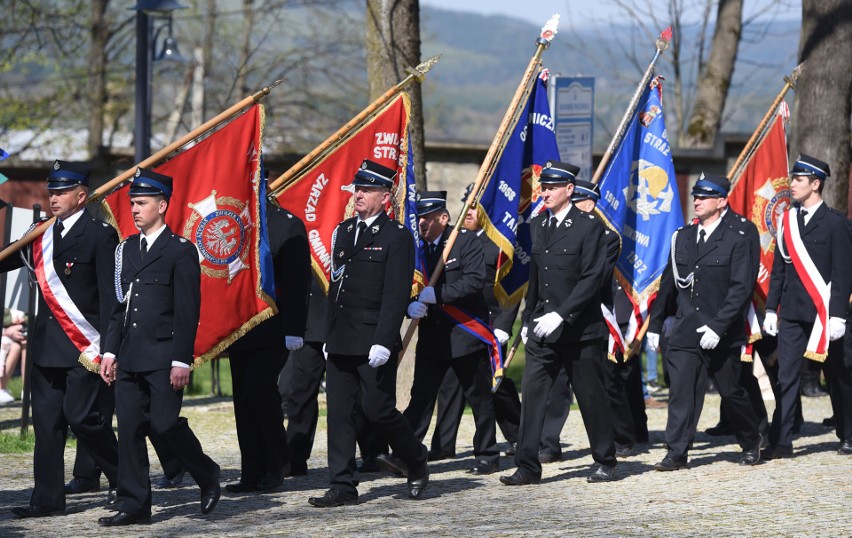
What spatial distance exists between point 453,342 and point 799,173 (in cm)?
305

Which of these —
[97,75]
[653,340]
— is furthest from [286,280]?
[97,75]

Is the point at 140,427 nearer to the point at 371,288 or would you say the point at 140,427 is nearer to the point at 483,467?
the point at 371,288

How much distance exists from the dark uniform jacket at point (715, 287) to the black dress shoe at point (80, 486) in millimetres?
4068

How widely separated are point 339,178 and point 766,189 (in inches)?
162

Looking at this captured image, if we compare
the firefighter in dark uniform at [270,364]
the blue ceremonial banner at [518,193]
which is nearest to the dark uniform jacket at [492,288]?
the blue ceremonial banner at [518,193]

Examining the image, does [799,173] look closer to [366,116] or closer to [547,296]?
[547,296]

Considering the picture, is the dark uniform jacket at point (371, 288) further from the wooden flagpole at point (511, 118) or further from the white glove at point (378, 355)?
the wooden flagpole at point (511, 118)

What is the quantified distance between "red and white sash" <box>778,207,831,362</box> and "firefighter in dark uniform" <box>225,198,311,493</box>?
3.89 m

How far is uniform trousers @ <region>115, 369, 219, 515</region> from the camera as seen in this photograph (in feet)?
25.0

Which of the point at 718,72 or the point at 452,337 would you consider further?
the point at 718,72

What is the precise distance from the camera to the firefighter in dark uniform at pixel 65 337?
7863 mm

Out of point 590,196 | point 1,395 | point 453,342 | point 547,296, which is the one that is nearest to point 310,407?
point 453,342

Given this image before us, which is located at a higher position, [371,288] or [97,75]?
[97,75]

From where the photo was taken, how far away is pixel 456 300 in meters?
9.60
